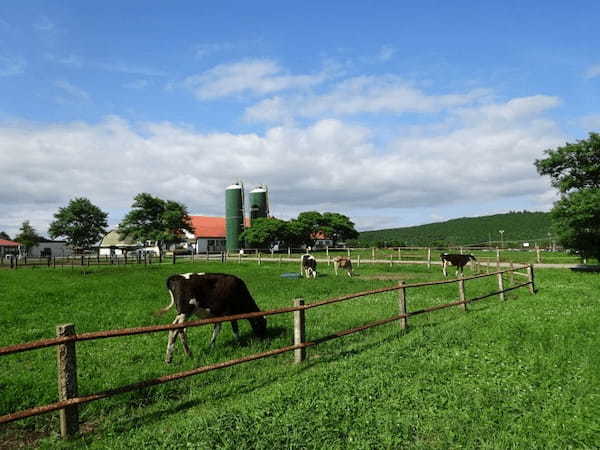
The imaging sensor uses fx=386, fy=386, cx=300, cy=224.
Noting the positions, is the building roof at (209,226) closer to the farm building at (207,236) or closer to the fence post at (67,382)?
the farm building at (207,236)

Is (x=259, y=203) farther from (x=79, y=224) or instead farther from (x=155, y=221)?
(x=79, y=224)

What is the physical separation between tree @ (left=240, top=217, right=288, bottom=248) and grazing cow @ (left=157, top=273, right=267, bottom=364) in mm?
47155

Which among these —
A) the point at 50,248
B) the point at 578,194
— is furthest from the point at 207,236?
the point at 578,194

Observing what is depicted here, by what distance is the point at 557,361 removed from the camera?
650 centimetres

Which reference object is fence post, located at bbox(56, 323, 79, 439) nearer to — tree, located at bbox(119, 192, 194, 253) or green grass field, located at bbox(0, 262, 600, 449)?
green grass field, located at bbox(0, 262, 600, 449)

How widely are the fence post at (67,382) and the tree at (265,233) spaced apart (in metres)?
51.3

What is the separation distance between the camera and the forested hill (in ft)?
311

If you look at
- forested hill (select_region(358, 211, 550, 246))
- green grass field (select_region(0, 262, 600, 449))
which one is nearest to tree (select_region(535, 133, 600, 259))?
Answer: green grass field (select_region(0, 262, 600, 449))

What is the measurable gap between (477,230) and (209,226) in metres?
76.4

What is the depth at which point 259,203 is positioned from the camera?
66.6 metres

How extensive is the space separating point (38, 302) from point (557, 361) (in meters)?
15.2

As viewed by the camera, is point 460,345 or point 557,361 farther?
point 460,345

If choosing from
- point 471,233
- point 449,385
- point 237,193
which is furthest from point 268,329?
point 471,233

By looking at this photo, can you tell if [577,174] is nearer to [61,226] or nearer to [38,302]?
[38,302]
